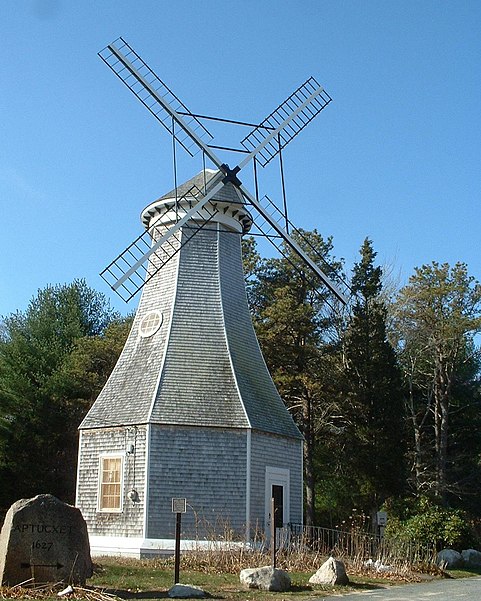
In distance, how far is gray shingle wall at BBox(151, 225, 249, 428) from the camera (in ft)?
60.1

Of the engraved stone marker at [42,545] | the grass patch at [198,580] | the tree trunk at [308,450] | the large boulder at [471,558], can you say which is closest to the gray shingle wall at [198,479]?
the grass patch at [198,580]

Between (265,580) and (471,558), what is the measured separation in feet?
30.0

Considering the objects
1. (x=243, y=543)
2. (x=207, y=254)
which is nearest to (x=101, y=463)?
(x=243, y=543)

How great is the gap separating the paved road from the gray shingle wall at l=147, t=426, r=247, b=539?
17.2 ft

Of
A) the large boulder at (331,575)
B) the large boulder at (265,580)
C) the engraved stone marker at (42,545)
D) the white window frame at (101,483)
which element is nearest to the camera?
the engraved stone marker at (42,545)

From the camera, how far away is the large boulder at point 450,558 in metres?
18.2

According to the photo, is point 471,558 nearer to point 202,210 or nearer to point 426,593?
point 426,593

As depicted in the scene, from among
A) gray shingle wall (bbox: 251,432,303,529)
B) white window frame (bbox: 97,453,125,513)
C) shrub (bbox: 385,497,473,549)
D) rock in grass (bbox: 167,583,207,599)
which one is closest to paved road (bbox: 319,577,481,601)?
rock in grass (bbox: 167,583,207,599)

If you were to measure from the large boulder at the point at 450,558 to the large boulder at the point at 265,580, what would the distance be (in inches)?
294

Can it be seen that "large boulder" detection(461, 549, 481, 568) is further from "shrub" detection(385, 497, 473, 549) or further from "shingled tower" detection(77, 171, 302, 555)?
"shingled tower" detection(77, 171, 302, 555)

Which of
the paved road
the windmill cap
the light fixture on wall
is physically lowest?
the paved road

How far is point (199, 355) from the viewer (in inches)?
759

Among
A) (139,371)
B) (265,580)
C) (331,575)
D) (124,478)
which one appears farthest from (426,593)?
(139,371)

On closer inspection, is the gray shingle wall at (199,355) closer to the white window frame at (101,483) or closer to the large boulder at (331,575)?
the white window frame at (101,483)
